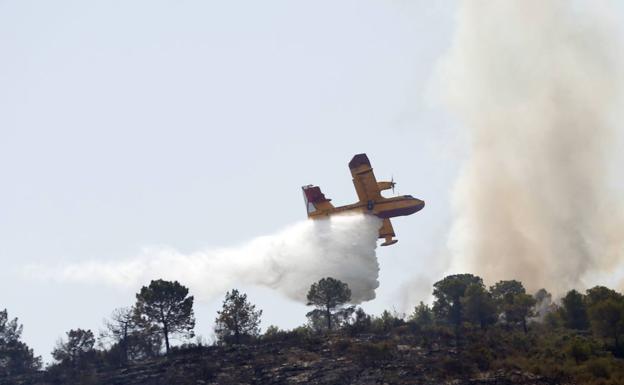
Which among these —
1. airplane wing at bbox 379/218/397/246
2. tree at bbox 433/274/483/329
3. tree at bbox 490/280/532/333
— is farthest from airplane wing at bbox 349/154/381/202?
tree at bbox 490/280/532/333

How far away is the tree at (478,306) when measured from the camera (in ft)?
342

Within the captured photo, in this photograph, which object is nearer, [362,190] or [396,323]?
[396,323]

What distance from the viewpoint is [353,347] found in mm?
88562

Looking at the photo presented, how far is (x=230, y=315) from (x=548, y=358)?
116ft

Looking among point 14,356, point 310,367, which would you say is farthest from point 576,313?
point 14,356

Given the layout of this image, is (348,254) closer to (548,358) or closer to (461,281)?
(461,281)

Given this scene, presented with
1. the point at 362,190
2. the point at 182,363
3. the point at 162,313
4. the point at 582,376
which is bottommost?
the point at 582,376

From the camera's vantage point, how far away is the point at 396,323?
339ft

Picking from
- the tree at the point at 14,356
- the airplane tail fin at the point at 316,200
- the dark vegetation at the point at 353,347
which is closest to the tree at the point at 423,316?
the dark vegetation at the point at 353,347

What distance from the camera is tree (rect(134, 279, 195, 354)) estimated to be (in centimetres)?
9788

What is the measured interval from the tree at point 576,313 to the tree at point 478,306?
27.8 ft

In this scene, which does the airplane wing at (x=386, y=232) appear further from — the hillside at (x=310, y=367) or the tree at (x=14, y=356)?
the tree at (x=14, y=356)

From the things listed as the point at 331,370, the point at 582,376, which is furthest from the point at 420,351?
the point at 582,376

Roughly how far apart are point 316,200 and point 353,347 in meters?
28.5
